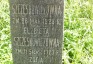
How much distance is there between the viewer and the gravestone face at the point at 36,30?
2970 millimetres

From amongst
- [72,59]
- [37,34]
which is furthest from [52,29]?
[72,59]

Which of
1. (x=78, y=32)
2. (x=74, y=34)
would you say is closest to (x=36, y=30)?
(x=74, y=34)

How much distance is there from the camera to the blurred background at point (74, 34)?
3883mm

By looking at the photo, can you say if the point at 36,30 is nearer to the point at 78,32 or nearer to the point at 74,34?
the point at 74,34

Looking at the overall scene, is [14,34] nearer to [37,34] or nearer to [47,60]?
[37,34]

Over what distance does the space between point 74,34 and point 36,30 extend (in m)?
1.39

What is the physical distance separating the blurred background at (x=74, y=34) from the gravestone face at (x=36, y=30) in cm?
58

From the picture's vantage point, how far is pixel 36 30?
10.1 ft

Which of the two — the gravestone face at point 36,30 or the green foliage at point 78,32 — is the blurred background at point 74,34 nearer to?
the green foliage at point 78,32

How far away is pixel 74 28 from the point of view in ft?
15.4

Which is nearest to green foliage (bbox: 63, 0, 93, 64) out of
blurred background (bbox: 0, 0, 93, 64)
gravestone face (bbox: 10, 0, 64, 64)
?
blurred background (bbox: 0, 0, 93, 64)

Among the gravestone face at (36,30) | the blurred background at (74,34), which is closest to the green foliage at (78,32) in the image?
the blurred background at (74,34)

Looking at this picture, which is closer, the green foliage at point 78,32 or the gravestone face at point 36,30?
the gravestone face at point 36,30

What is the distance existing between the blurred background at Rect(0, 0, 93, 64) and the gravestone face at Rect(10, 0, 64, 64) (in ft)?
1.90
